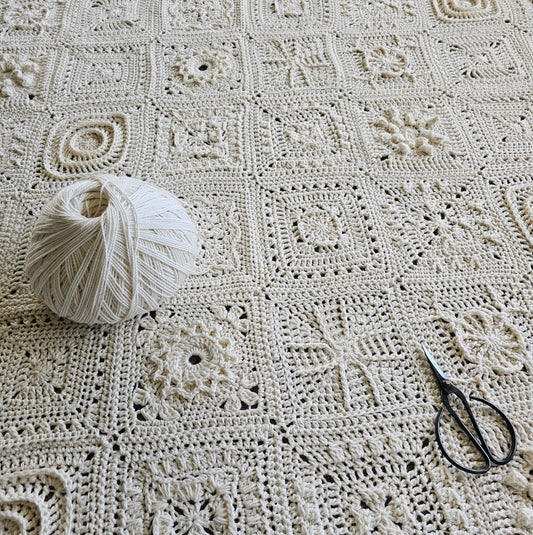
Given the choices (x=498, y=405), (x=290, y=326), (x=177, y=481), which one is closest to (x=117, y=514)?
(x=177, y=481)

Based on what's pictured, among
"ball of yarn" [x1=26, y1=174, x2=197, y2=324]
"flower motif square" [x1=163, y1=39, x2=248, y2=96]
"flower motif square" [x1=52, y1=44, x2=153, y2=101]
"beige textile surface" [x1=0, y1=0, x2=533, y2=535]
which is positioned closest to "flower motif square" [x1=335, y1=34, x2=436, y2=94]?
"beige textile surface" [x1=0, y1=0, x2=533, y2=535]

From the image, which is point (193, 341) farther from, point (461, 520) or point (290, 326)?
point (461, 520)

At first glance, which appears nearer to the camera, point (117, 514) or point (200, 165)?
point (117, 514)

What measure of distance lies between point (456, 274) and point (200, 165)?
0.56 metres

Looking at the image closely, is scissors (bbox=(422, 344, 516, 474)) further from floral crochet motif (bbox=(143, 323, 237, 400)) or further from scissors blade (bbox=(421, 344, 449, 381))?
floral crochet motif (bbox=(143, 323, 237, 400))

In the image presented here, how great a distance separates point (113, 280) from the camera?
72 centimetres

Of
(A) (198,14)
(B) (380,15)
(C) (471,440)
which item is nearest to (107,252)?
(C) (471,440)

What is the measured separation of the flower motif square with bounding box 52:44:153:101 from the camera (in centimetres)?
110

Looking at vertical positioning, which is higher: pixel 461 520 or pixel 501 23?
pixel 501 23

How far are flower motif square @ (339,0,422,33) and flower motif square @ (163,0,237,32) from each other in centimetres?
30

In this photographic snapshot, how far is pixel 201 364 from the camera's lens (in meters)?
0.78

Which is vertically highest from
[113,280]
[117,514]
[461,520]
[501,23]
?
[501,23]

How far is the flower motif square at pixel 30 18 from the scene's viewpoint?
122 cm

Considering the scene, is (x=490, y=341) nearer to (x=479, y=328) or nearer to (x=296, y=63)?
(x=479, y=328)
